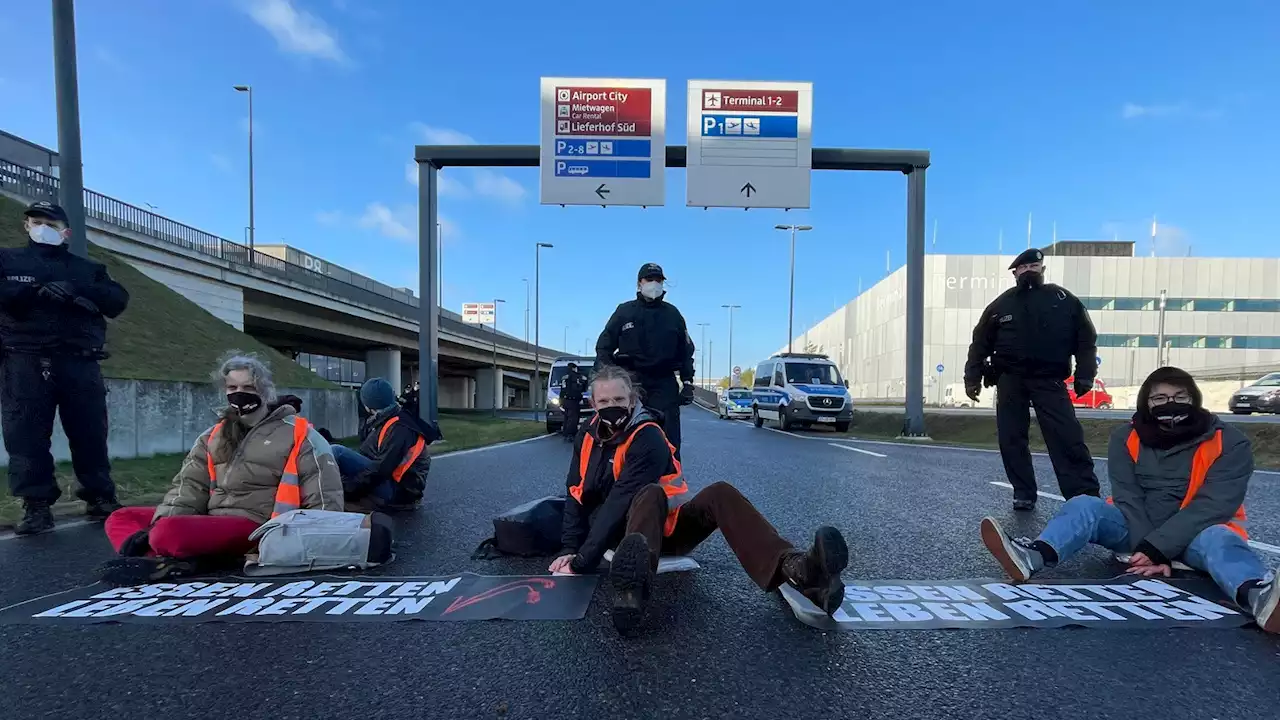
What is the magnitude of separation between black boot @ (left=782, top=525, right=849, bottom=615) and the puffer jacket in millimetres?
2423

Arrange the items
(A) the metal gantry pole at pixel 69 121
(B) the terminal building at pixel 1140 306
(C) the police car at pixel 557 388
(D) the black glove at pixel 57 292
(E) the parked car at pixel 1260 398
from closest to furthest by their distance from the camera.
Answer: (D) the black glove at pixel 57 292 → (A) the metal gantry pole at pixel 69 121 → (C) the police car at pixel 557 388 → (E) the parked car at pixel 1260 398 → (B) the terminal building at pixel 1140 306

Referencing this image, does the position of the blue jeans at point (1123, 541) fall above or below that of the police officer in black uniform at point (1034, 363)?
below

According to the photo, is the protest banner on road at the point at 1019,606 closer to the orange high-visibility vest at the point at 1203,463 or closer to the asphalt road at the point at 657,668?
the asphalt road at the point at 657,668

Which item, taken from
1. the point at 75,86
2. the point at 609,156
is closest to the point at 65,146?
the point at 75,86

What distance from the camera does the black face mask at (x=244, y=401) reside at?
11.1 ft

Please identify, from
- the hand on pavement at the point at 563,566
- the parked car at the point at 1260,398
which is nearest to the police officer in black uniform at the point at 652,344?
the hand on pavement at the point at 563,566

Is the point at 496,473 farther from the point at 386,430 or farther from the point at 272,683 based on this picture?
the point at 272,683

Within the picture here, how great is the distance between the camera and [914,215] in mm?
13984

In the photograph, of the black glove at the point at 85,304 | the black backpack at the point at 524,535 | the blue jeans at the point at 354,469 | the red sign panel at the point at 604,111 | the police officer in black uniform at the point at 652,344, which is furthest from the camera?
the red sign panel at the point at 604,111

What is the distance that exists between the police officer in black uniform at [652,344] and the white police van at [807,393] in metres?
12.5

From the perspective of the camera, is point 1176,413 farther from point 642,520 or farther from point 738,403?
point 738,403

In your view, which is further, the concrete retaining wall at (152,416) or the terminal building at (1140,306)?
the terminal building at (1140,306)

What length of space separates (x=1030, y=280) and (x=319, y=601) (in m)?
5.29

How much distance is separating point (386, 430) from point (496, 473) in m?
2.76
